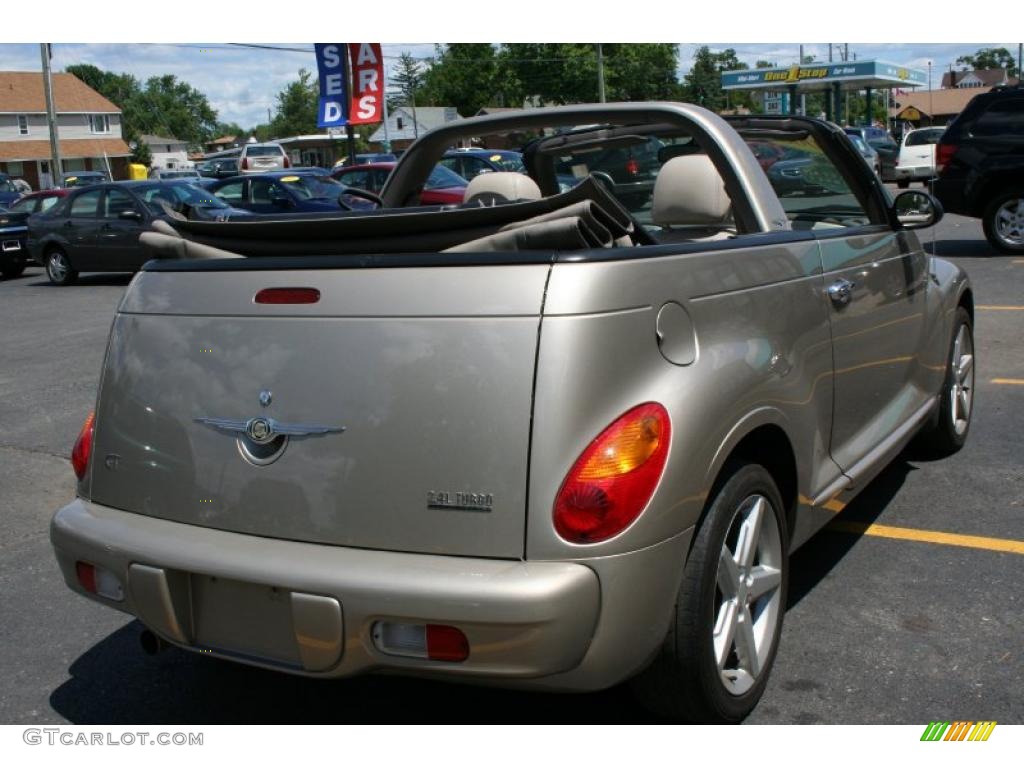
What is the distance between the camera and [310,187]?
1922 centimetres

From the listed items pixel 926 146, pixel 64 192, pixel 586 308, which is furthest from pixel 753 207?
pixel 926 146

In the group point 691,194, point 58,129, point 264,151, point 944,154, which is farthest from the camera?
point 58,129

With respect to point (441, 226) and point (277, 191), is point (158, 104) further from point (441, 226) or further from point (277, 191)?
point (441, 226)

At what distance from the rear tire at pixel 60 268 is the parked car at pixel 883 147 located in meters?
19.5

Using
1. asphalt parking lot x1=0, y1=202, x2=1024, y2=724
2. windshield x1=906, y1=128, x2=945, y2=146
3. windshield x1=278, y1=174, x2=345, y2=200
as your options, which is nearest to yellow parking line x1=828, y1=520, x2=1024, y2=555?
asphalt parking lot x1=0, y1=202, x2=1024, y2=724

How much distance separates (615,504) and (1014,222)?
12998mm

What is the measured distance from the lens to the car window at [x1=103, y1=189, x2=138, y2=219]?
682 inches

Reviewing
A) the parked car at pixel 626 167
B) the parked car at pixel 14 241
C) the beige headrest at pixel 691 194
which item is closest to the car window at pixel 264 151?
the parked car at pixel 14 241

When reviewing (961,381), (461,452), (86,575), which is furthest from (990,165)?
(86,575)

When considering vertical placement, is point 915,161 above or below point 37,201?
below

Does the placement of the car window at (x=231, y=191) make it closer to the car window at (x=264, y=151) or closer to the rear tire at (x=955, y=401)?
the rear tire at (x=955, y=401)

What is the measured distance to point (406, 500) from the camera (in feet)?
8.70

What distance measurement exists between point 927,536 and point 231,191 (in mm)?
17046

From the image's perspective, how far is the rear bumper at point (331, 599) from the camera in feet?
8.23
